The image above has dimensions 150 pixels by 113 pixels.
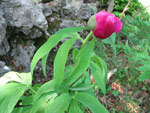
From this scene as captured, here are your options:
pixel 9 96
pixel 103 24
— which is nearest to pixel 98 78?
pixel 103 24

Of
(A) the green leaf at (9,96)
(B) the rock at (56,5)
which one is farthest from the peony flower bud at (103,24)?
(B) the rock at (56,5)

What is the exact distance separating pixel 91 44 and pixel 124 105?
1366mm

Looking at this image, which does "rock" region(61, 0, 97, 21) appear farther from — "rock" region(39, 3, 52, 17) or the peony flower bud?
the peony flower bud

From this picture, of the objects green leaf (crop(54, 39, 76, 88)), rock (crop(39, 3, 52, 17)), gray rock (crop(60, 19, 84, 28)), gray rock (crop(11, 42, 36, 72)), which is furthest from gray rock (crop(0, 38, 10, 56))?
green leaf (crop(54, 39, 76, 88))

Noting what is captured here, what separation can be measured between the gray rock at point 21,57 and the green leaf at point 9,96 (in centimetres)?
93

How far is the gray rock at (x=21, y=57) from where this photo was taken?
1.78 meters

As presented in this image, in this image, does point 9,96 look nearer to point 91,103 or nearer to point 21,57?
point 91,103

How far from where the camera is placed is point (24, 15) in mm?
1843

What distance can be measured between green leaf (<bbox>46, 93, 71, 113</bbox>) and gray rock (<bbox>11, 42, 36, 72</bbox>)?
119 cm

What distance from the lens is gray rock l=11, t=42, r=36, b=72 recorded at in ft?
5.83

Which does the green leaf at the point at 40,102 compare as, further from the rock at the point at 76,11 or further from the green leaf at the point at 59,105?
the rock at the point at 76,11

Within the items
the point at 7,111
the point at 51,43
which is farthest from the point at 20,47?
the point at 51,43

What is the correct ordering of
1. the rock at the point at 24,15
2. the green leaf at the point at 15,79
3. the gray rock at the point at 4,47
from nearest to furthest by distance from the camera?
the green leaf at the point at 15,79 → the gray rock at the point at 4,47 → the rock at the point at 24,15

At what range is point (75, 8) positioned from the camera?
2545mm
